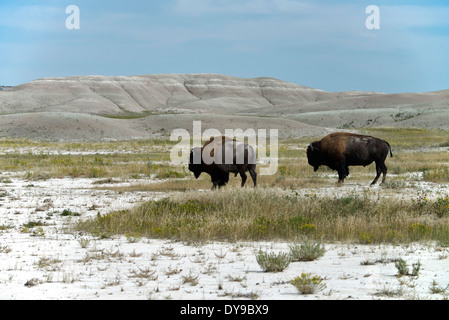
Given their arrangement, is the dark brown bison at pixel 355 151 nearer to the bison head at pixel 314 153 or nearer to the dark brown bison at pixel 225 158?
the bison head at pixel 314 153

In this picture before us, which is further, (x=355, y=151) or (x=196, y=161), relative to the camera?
(x=355, y=151)

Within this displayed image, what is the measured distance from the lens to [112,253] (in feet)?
26.5

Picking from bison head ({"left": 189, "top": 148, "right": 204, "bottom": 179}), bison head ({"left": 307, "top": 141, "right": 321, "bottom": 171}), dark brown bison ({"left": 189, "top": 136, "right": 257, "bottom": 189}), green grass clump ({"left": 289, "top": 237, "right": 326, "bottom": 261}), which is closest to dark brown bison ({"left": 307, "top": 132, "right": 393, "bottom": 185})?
bison head ({"left": 307, "top": 141, "right": 321, "bottom": 171})

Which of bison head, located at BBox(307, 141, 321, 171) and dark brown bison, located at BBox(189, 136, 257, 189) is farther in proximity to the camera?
bison head, located at BBox(307, 141, 321, 171)

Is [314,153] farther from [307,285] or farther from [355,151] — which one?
[307,285]

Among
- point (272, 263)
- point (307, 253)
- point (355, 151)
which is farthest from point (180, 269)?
point (355, 151)

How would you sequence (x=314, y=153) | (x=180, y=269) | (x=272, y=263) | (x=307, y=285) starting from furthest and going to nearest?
(x=314, y=153) < (x=180, y=269) < (x=272, y=263) < (x=307, y=285)

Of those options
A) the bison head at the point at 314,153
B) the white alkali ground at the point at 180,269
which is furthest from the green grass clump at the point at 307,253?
the bison head at the point at 314,153

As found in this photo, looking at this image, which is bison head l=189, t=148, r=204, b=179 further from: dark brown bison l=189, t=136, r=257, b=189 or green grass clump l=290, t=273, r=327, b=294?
green grass clump l=290, t=273, r=327, b=294

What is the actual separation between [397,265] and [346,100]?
13951cm

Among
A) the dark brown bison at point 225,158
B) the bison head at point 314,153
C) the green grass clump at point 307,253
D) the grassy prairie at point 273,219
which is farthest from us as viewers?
the bison head at point 314,153

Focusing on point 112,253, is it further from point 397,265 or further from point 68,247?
point 397,265

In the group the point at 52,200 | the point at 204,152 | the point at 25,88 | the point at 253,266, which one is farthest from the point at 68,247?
the point at 25,88

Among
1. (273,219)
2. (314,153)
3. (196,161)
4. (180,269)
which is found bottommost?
(180,269)
